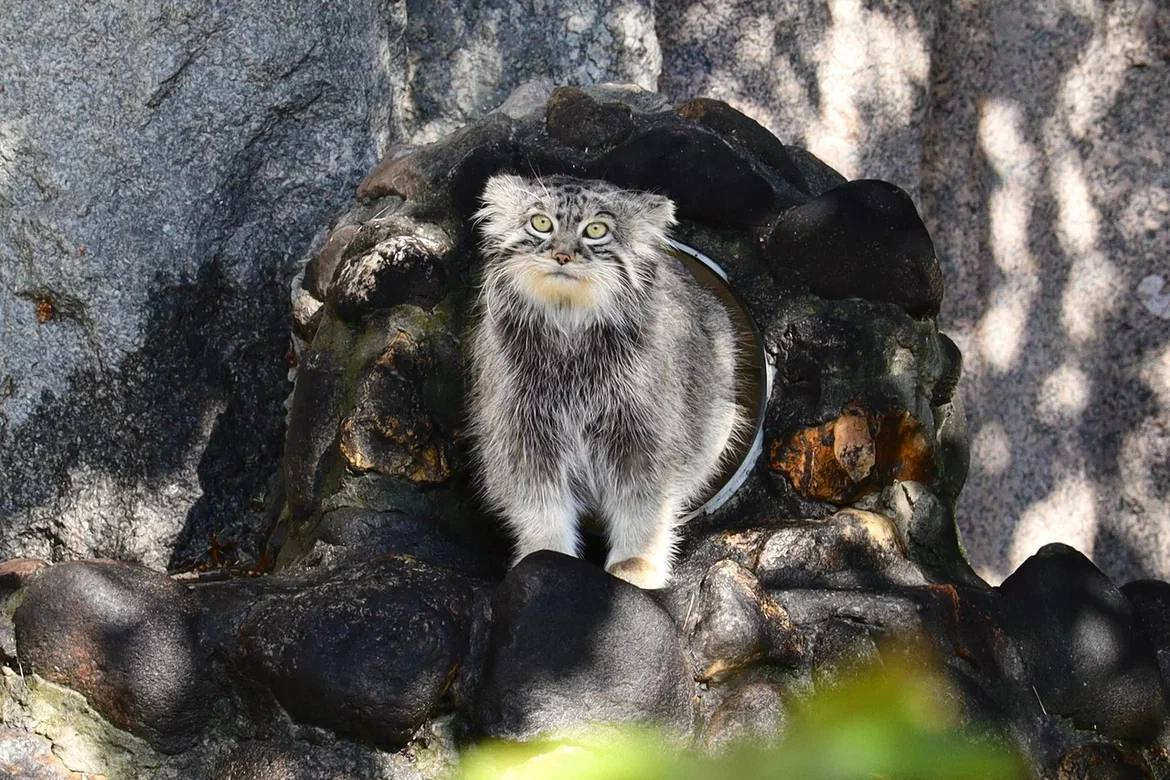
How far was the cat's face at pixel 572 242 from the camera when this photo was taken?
373cm

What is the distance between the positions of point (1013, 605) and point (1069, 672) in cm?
22

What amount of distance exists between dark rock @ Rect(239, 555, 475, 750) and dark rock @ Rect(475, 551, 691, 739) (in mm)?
127

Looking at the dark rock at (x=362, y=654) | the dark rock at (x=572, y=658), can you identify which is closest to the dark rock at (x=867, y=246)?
the dark rock at (x=572, y=658)

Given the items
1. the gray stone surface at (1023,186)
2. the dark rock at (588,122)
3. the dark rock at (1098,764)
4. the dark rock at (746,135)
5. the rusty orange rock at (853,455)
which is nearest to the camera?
the dark rock at (1098,764)

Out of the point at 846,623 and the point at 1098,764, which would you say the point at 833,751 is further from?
the point at 1098,764

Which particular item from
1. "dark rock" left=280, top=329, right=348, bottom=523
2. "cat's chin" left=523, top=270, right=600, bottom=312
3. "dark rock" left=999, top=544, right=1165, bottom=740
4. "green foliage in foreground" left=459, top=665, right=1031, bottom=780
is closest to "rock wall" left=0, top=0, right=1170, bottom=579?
"dark rock" left=280, top=329, right=348, bottom=523

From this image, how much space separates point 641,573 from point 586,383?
0.55 metres

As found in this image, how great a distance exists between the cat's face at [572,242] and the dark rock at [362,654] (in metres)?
0.95

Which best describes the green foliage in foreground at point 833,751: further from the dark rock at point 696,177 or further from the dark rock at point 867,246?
the dark rock at point 696,177

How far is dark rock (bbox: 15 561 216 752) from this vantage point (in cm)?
317

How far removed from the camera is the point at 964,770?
3.31m

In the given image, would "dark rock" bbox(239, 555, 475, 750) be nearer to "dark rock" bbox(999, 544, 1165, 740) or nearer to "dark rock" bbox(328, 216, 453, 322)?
"dark rock" bbox(328, 216, 453, 322)

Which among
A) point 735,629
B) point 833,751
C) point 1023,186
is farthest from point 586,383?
point 1023,186

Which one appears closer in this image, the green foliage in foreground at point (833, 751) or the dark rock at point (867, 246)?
the green foliage in foreground at point (833, 751)
